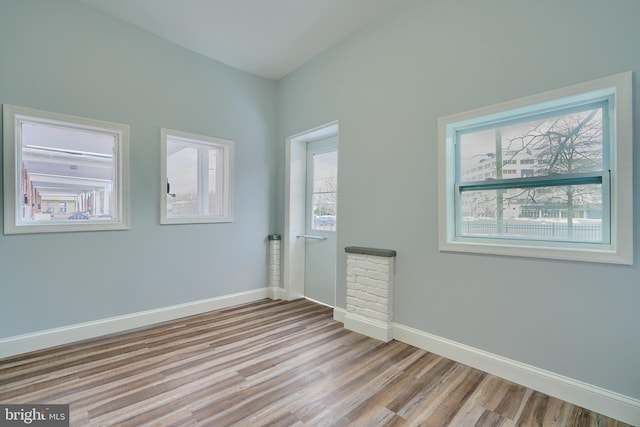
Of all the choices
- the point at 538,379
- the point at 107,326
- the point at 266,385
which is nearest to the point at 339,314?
the point at 266,385

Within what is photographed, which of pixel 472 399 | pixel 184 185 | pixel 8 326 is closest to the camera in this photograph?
pixel 472 399

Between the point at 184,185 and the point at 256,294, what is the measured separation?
1755mm

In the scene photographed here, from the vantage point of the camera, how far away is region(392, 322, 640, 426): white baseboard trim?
1736mm

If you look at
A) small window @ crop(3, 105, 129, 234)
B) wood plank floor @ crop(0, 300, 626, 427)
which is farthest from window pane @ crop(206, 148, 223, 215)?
wood plank floor @ crop(0, 300, 626, 427)

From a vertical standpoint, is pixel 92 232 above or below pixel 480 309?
above

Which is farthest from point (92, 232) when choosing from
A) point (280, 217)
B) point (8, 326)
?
point (280, 217)

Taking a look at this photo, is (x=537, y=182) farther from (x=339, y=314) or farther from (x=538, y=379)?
(x=339, y=314)

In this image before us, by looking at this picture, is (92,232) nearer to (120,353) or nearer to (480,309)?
(120,353)

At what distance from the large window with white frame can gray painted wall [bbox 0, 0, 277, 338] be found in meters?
2.58

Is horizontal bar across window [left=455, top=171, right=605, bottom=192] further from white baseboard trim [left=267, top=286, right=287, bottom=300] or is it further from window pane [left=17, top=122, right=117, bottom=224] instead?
window pane [left=17, top=122, right=117, bottom=224]

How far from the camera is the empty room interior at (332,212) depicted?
1848 millimetres

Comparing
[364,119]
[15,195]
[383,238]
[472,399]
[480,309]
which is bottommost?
[472,399]

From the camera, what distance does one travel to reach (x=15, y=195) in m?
2.51

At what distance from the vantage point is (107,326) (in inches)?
116
